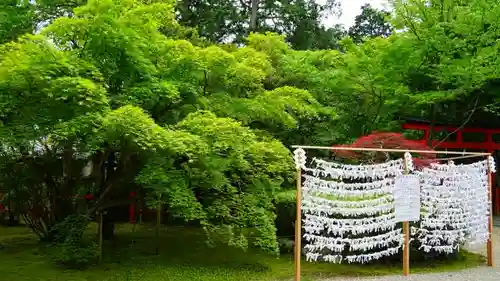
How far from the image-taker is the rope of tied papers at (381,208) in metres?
6.56

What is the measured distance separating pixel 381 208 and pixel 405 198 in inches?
14.5

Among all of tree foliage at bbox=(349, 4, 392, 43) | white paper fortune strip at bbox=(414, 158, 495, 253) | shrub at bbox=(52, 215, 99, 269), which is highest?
tree foliage at bbox=(349, 4, 392, 43)

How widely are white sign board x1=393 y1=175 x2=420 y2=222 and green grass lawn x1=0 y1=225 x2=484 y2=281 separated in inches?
40.3

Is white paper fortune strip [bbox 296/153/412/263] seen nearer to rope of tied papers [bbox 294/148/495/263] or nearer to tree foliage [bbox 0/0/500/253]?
rope of tied papers [bbox 294/148/495/263]

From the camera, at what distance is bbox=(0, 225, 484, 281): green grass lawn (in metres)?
7.04

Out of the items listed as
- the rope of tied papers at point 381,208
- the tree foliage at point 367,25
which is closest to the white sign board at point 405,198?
the rope of tied papers at point 381,208

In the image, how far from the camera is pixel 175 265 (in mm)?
7816

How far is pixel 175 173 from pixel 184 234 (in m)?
4.81

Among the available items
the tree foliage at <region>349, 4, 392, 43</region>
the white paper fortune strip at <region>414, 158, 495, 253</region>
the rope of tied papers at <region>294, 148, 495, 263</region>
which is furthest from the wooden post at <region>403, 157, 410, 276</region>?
the tree foliage at <region>349, 4, 392, 43</region>

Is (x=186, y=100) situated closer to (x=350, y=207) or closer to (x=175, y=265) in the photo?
(x=175, y=265)

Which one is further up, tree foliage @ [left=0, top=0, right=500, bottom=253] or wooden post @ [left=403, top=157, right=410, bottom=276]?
tree foliage @ [left=0, top=0, right=500, bottom=253]

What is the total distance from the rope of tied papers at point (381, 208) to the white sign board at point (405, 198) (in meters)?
0.06

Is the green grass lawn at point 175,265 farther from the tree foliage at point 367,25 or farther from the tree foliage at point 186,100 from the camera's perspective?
the tree foliage at point 367,25

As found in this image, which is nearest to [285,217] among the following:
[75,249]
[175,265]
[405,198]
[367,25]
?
[175,265]
